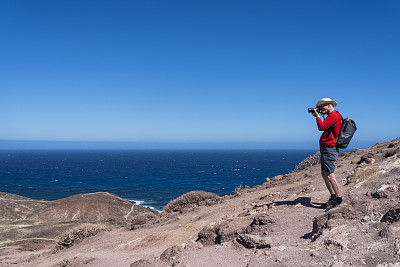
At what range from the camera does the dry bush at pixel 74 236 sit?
417 inches

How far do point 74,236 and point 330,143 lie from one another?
10101 mm

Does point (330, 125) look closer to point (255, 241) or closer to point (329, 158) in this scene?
point (329, 158)

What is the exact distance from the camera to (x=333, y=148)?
5.66 m

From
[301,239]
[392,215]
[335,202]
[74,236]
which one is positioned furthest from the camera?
[74,236]

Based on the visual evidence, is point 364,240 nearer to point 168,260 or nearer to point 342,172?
point 168,260

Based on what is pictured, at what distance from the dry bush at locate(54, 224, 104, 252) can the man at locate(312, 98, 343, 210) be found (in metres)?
9.54

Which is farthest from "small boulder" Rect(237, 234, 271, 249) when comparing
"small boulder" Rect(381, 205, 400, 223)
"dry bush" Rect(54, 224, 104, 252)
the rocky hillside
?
"dry bush" Rect(54, 224, 104, 252)

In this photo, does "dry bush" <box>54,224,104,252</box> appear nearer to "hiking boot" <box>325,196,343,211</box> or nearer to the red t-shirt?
"hiking boot" <box>325,196,343,211</box>

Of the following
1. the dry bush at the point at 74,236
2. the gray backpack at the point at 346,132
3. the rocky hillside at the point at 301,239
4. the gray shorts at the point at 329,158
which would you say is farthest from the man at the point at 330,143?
the dry bush at the point at 74,236

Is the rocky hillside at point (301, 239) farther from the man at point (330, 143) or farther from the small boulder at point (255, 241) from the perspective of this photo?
the man at point (330, 143)

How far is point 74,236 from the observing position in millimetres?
10820

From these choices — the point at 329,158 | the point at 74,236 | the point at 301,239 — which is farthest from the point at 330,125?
the point at 74,236

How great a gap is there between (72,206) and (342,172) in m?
24.2

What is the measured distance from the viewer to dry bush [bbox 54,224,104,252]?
34.8 feet
